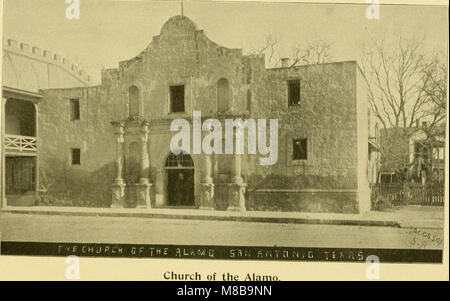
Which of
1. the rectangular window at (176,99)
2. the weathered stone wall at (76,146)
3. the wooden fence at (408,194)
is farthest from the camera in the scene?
the rectangular window at (176,99)

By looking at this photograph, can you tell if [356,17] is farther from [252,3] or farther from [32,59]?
[32,59]

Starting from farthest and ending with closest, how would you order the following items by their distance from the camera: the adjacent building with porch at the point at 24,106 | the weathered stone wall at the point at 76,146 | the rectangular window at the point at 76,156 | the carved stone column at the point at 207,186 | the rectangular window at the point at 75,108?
the rectangular window at the point at 75,108 < the rectangular window at the point at 76,156 < the weathered stone wall at the point at 76,146 < the carved stone column at the point at 207,186 < the adjacent building with porch at the point at 24,106

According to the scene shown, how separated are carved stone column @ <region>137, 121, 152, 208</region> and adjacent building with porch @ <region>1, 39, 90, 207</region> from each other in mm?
1873

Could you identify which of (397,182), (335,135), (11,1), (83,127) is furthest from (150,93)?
(397,182)

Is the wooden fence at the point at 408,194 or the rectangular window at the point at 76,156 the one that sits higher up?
the rectangular window at the point at 76,156

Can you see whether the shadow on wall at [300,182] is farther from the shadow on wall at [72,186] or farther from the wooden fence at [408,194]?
the shadow on wall at [72,186]

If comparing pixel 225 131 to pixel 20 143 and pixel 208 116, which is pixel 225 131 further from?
pixel 20 143

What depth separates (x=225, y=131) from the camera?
12812 millimetres

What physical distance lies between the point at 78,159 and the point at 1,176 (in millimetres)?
1938

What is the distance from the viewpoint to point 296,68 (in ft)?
42.1

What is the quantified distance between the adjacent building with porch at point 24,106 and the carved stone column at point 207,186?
3546mm

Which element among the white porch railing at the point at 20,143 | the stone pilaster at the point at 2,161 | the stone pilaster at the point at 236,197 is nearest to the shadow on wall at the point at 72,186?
the white porch railing at the point at 20,143

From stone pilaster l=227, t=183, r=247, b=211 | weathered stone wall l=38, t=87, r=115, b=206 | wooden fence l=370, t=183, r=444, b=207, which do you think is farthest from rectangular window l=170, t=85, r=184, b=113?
wooden fence l=370, t=183, r=444, b=207

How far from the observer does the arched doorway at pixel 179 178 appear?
13.6 meters
